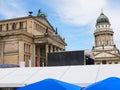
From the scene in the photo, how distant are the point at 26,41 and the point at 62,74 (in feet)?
165

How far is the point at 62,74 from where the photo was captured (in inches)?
562

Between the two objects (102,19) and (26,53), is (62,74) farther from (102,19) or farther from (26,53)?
(102,19)

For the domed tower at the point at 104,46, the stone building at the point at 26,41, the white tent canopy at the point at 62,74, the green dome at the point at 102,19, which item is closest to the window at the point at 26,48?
the stone building at the point at 26,41

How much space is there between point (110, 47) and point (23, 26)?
5863 cm

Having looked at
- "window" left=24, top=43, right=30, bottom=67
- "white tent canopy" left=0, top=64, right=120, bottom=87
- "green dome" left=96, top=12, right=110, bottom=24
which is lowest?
"white tent canopy" left=0, top=64, right=120, bottom=87

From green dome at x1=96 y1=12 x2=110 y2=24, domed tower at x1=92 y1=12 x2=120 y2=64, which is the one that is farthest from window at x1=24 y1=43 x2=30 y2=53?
green dome at x1=96 y1=12 x2=110 y2=24

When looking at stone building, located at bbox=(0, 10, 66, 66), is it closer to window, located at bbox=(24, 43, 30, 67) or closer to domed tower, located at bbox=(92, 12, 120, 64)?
window, located at bbox=(24, 43, 30, 67)

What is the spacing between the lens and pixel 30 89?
7207 mm

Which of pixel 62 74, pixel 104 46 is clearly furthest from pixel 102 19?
pixel 62 74

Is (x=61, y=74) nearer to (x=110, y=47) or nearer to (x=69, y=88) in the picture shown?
(x=69, y=88)

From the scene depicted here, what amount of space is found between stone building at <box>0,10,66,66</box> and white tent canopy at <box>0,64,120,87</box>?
3963 centimetres

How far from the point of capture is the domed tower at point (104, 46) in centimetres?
11281

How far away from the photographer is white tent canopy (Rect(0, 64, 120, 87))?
1327cm

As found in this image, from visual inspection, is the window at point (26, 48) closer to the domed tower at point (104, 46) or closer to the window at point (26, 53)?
the window at point (26, 53)
